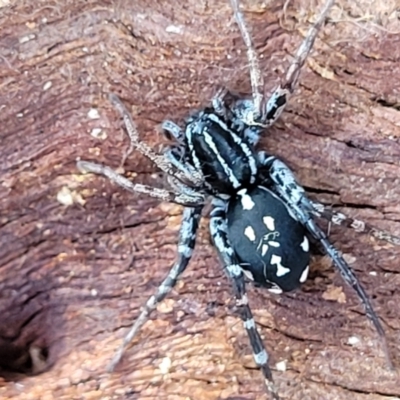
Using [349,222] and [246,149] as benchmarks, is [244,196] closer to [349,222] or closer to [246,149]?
[246,149]

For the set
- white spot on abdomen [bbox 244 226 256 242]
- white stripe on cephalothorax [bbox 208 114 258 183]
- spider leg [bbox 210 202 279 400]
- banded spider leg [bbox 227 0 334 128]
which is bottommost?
spider leg [bbox 210 202 279 400]

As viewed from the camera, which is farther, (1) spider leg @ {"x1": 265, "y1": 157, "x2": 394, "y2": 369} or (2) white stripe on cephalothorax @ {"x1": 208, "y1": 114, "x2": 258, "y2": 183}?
(2) white stripe on cephalothorax @ {"x1": 208, "y1": 114, "x2": 258, "y2": 183}

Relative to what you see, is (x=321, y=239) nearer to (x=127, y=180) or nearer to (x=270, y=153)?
(x=270, y=153)

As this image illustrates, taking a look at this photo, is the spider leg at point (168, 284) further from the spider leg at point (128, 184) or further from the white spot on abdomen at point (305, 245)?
the white spot on abdomen at point (305, 245)

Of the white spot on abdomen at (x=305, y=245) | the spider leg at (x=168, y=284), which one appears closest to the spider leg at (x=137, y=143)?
the spider leg at (x=168, y=284)

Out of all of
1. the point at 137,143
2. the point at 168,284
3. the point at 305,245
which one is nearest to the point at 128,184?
the point at 137,143

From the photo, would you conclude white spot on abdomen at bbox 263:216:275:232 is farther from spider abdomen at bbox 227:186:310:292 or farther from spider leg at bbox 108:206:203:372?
spider leg at bbox 108:206:203:372

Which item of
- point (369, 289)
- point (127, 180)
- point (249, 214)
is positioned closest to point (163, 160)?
point (127, 180)

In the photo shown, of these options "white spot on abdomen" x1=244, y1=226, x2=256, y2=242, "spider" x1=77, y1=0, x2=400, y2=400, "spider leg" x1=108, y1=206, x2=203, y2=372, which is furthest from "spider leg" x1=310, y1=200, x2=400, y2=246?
"spider leg" x1=108, y1=206, x2=203, y2=372

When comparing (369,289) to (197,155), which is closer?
(369,289)

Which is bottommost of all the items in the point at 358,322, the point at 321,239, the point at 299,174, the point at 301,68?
the point at 358,322
